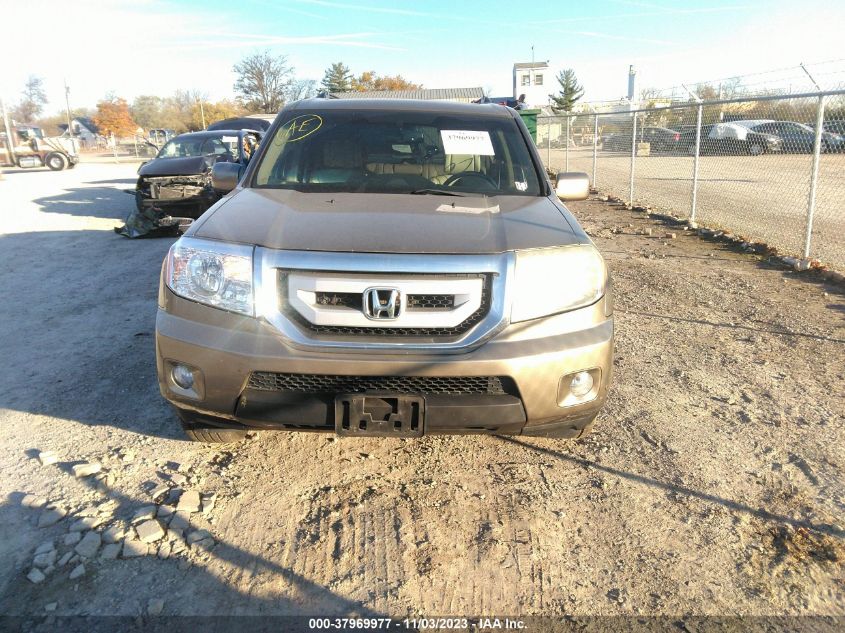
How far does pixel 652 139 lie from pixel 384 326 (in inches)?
488

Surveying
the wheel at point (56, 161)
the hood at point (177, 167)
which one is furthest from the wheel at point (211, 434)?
the wheel at point (56, 161)

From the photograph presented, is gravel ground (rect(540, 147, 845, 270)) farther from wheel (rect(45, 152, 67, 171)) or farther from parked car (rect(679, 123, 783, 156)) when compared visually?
wheel (rect(45, 152, 67, 171))

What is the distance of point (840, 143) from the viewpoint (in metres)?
7.77

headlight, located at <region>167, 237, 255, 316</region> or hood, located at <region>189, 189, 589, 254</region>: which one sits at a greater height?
hood, located at <region>189, 189, 589, 254</region>

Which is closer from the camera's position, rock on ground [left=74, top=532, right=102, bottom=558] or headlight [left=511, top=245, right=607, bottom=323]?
rock on ground [left=74, top=532, right=102, bottom=558]

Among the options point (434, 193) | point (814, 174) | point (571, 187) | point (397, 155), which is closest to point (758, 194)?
point (814, 174)

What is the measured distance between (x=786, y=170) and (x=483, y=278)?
31.1 feet

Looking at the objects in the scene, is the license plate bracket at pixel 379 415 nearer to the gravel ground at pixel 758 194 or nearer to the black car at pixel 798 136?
the gravel ground at pixel 758 194

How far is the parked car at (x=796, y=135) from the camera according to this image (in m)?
7.77

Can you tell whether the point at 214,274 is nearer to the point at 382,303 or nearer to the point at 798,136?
A: the point at 382,303

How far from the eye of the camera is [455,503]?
2.88 metres

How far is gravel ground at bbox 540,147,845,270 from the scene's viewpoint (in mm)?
8992

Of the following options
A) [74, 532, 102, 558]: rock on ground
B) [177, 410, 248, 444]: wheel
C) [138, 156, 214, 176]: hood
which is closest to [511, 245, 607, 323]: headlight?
[177, 410, 248, 444]: wheel

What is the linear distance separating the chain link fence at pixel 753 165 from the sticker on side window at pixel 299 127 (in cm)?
570
